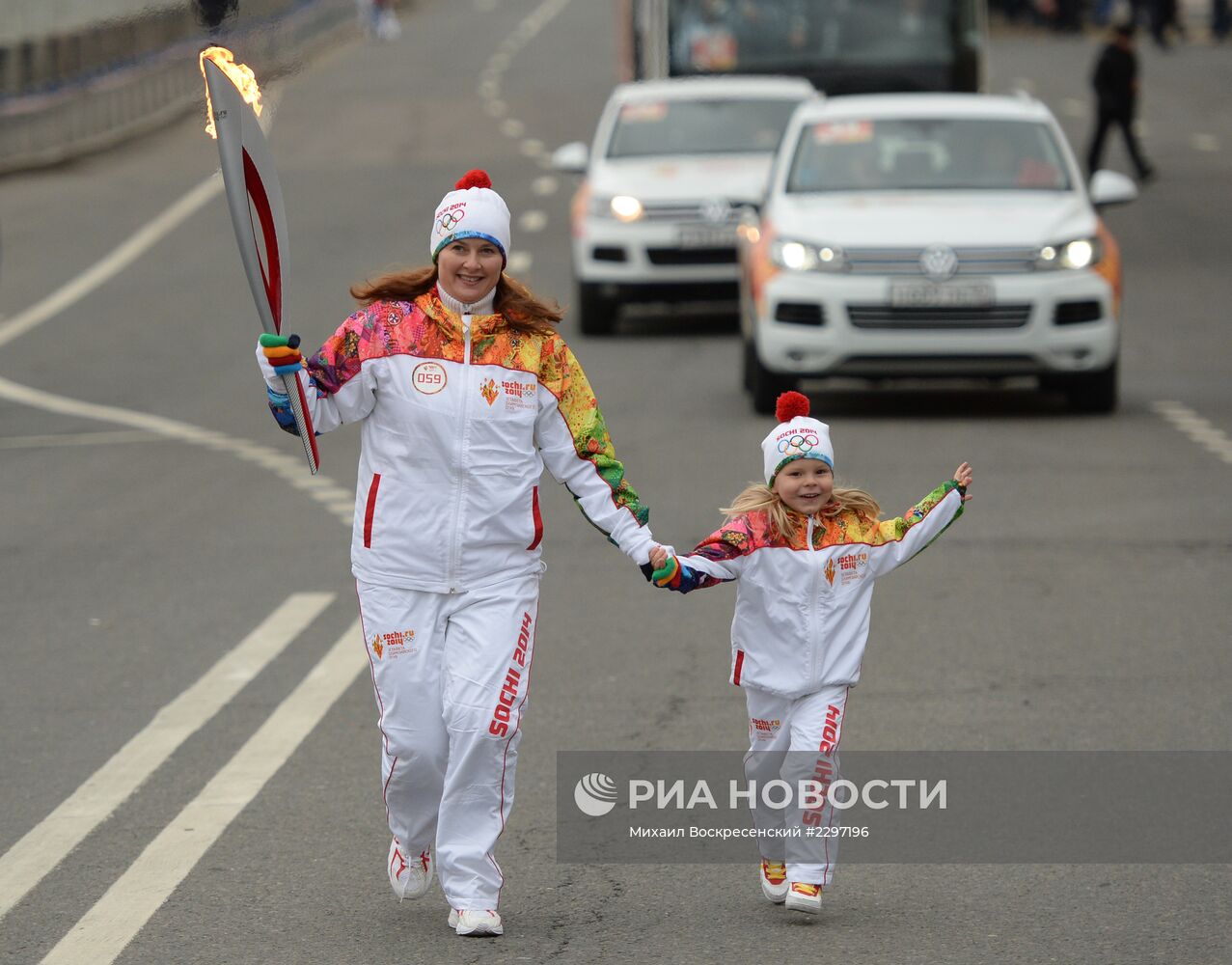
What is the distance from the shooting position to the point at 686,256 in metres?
19.4

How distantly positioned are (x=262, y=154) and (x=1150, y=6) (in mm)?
53923

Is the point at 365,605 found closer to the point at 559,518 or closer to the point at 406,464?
the point at 406,464

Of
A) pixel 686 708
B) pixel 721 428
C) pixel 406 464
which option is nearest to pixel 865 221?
pixel 721 428

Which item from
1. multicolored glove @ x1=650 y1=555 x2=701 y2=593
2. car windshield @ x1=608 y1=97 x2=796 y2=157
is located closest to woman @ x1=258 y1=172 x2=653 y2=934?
multicolored glove @ x1=650 y1=555 x2=701 y2=593

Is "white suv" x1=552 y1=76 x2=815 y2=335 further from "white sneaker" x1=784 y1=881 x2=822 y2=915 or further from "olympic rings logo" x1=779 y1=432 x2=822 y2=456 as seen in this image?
"white sneaker" x1=784 y1=881 x2=822 y2=915

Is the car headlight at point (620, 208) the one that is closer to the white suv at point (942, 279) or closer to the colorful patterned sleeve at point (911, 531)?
the white suv at point (942, 279)

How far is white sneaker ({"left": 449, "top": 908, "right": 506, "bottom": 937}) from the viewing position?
220 inches

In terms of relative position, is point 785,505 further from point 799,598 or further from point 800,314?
point 800,314

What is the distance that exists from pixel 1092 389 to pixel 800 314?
1.85 m

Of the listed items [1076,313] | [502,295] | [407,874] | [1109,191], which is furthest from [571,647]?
[1109,191]

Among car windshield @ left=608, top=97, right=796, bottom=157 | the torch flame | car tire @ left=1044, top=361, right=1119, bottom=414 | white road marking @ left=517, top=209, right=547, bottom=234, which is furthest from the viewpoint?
white road marking @ left=517, top=209, right=547, bottom=234

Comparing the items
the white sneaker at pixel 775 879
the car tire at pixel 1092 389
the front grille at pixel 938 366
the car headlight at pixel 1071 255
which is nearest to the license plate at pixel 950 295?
the front grille at pixel 938 366

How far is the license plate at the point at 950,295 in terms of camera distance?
47.2 ft

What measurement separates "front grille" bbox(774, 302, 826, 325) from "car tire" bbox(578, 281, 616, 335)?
479 cm
